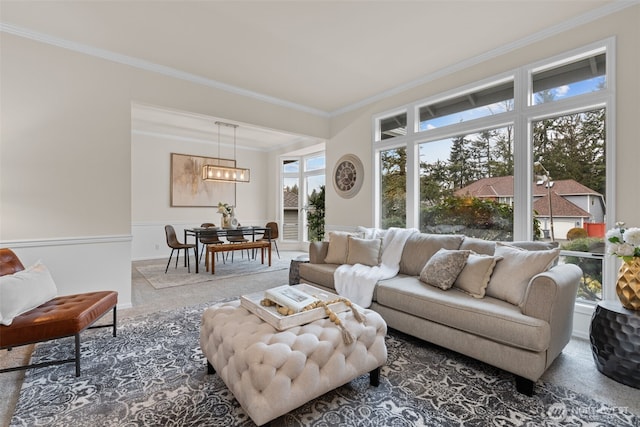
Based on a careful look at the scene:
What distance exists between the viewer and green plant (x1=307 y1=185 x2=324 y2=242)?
7160mm

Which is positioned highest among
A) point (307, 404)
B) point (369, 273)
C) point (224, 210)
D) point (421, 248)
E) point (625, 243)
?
point (224, 210)

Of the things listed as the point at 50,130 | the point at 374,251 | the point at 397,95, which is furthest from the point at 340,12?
the point at 50,130

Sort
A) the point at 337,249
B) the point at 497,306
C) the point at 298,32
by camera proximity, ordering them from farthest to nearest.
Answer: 1. the point at 337,249
2. the point at 298,32
3. the point at 497,306

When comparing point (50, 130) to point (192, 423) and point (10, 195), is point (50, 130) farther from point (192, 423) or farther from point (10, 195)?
point (192, 423)

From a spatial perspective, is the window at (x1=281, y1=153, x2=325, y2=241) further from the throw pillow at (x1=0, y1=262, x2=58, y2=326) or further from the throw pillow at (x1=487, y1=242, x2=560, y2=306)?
the throw pillow at (x1=0, y1=262, x2=58, y2=326)

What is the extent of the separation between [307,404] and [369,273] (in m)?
1.45

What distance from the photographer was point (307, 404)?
1693 mm

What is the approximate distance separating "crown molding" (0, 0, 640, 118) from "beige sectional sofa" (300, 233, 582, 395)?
2.10 meters

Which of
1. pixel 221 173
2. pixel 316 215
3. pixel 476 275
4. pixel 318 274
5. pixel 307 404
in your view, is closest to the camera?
pixel 307 404

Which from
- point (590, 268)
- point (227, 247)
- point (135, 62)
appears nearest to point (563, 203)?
point (590, 268)

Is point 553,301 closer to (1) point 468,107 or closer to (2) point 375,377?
(2) point 375,377

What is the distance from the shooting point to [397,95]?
4238 mm

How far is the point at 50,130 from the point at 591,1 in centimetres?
516

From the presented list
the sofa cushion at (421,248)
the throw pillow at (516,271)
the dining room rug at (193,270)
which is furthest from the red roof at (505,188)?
the dining room rug at (193,270)
